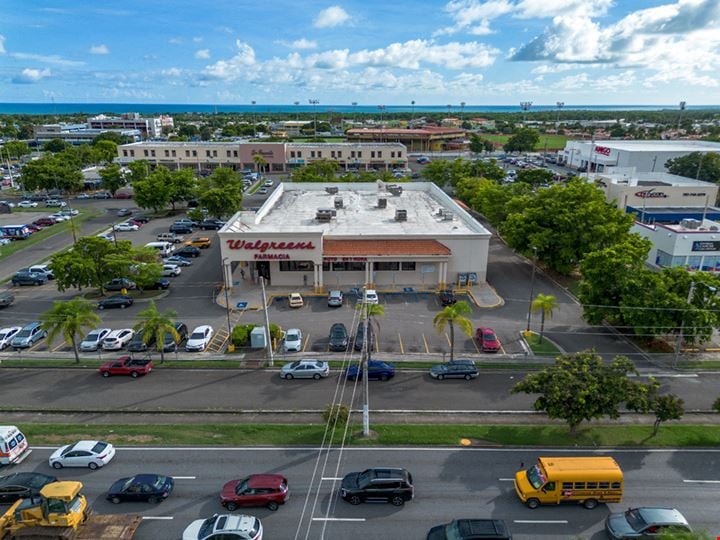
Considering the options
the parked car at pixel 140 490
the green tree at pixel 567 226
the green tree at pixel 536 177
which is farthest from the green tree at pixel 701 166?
the parked car at pixel 140 490

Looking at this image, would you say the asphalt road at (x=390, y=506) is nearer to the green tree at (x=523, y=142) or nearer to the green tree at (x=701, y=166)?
the green tree at (x=701, y=166)

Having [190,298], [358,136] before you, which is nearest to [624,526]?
[190,298]

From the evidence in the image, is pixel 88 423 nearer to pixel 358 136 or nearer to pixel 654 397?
pixel 654 397

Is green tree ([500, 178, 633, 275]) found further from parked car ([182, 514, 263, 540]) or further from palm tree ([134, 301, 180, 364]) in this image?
parked car ([182, 514, 263, 540])

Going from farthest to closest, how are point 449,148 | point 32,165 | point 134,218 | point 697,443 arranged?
point 449,148, point 32,165, point 134,218, point 697,443

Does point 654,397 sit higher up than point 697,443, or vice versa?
point 654,397

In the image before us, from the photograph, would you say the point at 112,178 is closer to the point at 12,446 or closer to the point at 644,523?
the point at 12,446

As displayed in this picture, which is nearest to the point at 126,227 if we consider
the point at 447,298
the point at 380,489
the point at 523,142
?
the point at 447,298
